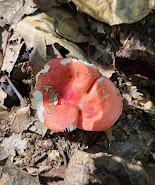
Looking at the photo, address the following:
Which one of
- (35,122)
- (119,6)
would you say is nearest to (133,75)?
(119,6)

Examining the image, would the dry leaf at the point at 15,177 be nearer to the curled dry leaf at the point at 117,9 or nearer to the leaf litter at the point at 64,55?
the leaf litter at the point at 64,55

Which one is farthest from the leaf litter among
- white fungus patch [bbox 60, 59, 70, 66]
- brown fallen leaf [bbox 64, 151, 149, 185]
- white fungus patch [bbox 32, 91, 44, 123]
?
white fungus patch [bbox 32, 91, 44, 123]

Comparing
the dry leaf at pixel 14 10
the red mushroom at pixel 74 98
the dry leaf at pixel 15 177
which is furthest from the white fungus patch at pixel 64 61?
the dry leaf at pixel 15 177

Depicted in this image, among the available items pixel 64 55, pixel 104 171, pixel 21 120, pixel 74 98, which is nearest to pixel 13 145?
pixel 21 120

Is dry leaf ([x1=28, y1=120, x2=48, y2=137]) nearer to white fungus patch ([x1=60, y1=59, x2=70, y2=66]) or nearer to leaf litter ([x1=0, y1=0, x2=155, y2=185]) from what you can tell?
leaf litter ([x1=0, y1=0, x2=155, y2=185])

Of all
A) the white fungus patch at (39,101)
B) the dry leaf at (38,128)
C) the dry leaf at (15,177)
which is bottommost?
the dry leaf at (15,177)
